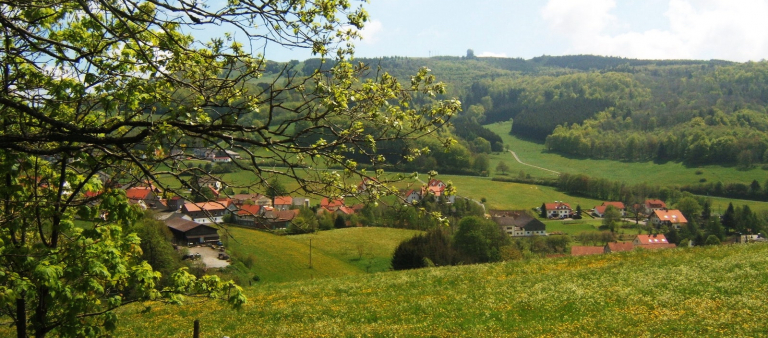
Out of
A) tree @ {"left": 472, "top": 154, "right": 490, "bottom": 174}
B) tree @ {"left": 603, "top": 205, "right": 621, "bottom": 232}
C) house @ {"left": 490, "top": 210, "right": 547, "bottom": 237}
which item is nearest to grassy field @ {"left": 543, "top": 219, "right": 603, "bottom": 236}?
tree @ {"left": 603, "top": 205, "right": 621, "bottom": 232}

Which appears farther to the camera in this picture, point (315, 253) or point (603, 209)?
point (603, 209)

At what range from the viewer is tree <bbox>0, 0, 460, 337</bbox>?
22.3 ft

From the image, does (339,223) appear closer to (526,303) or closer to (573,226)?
(573,226)

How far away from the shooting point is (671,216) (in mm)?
116875

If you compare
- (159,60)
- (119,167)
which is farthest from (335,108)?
(119,167)

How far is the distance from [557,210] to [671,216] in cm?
2285

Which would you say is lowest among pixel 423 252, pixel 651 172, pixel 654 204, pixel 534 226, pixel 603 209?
pixel 534 226

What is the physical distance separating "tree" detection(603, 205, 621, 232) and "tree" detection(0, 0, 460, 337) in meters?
110

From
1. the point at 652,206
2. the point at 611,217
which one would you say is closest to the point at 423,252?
the point at 611,217

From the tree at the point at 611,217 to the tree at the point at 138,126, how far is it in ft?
360

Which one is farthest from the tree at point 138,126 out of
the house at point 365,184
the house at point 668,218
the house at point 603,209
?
the house at point 603,209

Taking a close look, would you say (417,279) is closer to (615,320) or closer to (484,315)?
(484,315)

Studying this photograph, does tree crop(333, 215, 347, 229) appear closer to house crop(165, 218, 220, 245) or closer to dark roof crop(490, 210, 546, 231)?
house crop(165, 218, 220, 245)

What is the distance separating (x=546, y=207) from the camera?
127562 mm
